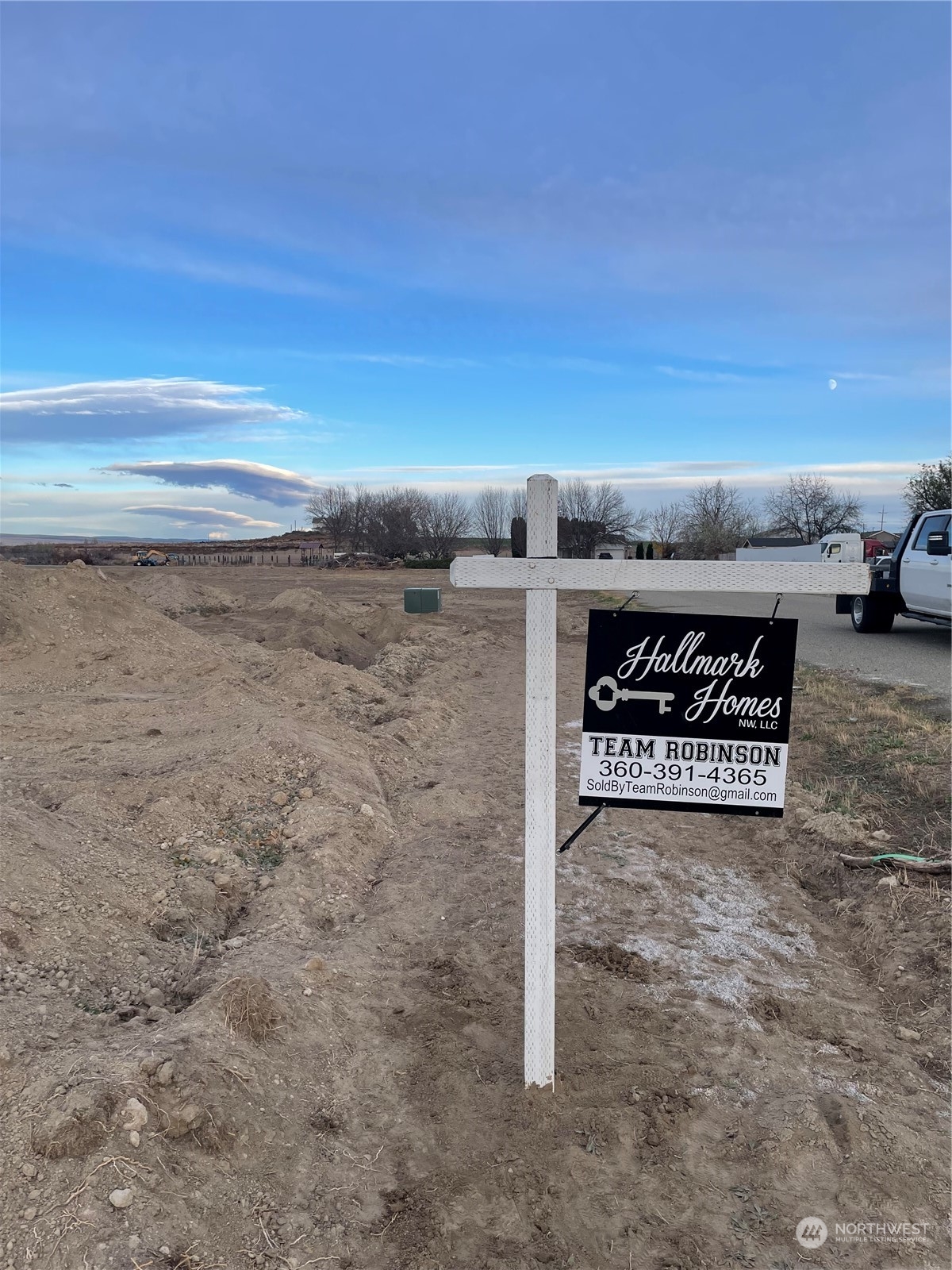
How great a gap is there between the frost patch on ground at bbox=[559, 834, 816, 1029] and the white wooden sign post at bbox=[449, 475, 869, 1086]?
105cm

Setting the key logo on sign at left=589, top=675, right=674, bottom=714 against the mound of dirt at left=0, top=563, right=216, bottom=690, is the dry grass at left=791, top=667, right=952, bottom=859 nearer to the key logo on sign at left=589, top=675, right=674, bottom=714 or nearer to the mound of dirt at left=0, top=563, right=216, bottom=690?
the key logo on sign at left=589, top=675, right=674, bottom=714

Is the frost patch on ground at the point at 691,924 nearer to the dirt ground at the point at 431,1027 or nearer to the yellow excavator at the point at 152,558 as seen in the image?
the dirt ground at the point at 431,1027

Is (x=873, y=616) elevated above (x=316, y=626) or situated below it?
above

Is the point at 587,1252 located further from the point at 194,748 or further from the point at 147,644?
the point at 147,644

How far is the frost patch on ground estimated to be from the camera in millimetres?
3986

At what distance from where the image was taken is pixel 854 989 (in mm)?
3967

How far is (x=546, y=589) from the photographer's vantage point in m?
2.88

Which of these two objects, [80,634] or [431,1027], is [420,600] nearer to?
[80,634]

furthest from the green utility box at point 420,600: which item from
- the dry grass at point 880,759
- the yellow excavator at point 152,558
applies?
the yellow excavator at point 152,558

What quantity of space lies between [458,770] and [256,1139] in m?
5.05

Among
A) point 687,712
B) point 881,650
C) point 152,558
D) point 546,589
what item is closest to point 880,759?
point 687,712

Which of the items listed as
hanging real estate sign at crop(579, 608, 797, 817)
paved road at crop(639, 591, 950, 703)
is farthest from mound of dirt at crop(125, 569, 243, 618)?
hanging real estate sign at crop(579, 608, 797, 817)

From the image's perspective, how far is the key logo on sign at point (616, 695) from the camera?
117 inches

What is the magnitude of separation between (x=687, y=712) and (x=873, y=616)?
16.0m
